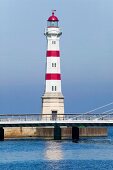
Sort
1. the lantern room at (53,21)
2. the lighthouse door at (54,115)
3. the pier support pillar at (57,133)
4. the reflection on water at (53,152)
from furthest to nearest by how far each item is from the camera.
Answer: the lantern room at (53,21)
the lighthouse door at (54,115)
the pier support pillar at (57,133)
the reflection on water at (53,152)

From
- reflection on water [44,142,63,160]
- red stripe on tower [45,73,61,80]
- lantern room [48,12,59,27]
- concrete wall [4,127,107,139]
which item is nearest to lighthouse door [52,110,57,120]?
concrete wall [4,127,107,139]

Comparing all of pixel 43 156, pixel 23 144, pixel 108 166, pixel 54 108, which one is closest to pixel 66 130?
pixel 54 108

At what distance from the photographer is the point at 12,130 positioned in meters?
93.8

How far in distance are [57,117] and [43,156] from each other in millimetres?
19261

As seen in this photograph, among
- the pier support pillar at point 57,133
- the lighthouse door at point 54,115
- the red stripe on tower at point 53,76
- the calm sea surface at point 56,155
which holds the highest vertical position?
the red stripe on tower at point 53,76

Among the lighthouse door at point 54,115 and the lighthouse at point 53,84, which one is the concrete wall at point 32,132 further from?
the lighthouse at point 53,84

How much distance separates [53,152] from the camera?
7356cm

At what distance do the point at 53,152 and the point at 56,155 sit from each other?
7.01ft

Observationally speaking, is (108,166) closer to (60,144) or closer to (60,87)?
(60,144)

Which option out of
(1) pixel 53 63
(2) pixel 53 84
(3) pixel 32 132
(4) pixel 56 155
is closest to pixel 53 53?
(1) pixel 53 63

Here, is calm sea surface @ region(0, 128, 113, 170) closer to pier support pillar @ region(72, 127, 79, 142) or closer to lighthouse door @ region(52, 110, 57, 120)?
lighthouse door @ region(52, 110, 57, 120)

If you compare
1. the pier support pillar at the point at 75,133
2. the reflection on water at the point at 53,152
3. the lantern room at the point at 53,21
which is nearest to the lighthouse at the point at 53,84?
the lantern room at the point at 53,21

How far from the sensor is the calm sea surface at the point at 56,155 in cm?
6425

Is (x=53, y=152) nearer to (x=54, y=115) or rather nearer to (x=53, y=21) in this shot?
(x=54, y=115)
